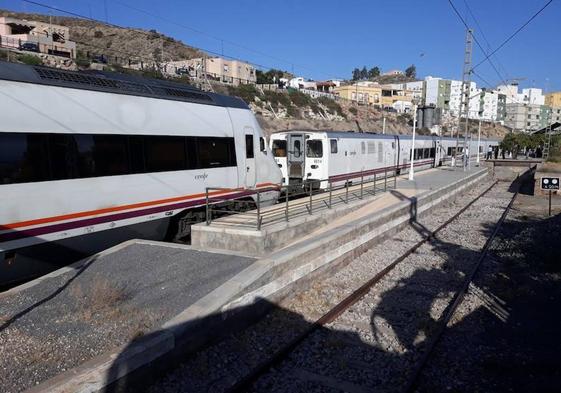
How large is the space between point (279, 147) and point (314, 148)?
6.55 ft

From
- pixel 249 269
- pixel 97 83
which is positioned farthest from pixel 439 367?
pixel 97 83

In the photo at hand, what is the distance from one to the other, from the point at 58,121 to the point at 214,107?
15.2 ft

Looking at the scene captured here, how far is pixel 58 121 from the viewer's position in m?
8.12

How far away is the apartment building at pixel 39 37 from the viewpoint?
205 feet

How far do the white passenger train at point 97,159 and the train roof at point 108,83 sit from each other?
0.09ft

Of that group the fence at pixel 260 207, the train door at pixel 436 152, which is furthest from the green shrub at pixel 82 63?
the fence at pixel 260 207

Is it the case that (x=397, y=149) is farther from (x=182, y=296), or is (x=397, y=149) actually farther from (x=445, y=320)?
(x=182, y=296)

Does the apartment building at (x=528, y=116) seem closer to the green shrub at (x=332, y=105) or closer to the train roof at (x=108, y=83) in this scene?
the green shrub at (x=332, y=105)

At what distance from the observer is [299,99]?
3081 inches

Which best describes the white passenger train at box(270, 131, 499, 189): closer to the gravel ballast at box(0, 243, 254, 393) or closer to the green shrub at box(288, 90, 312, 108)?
the gravel ballast at box(0, 243, 254, 393)

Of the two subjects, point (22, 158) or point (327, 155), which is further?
point (327, 155)

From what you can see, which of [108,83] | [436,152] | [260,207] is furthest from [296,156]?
[436,152]

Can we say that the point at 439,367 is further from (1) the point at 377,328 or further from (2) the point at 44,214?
(2) the point at 44,214

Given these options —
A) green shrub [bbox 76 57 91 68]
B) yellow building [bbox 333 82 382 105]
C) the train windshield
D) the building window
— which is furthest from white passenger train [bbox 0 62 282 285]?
yellow building [bbox 333 82 382 105]
